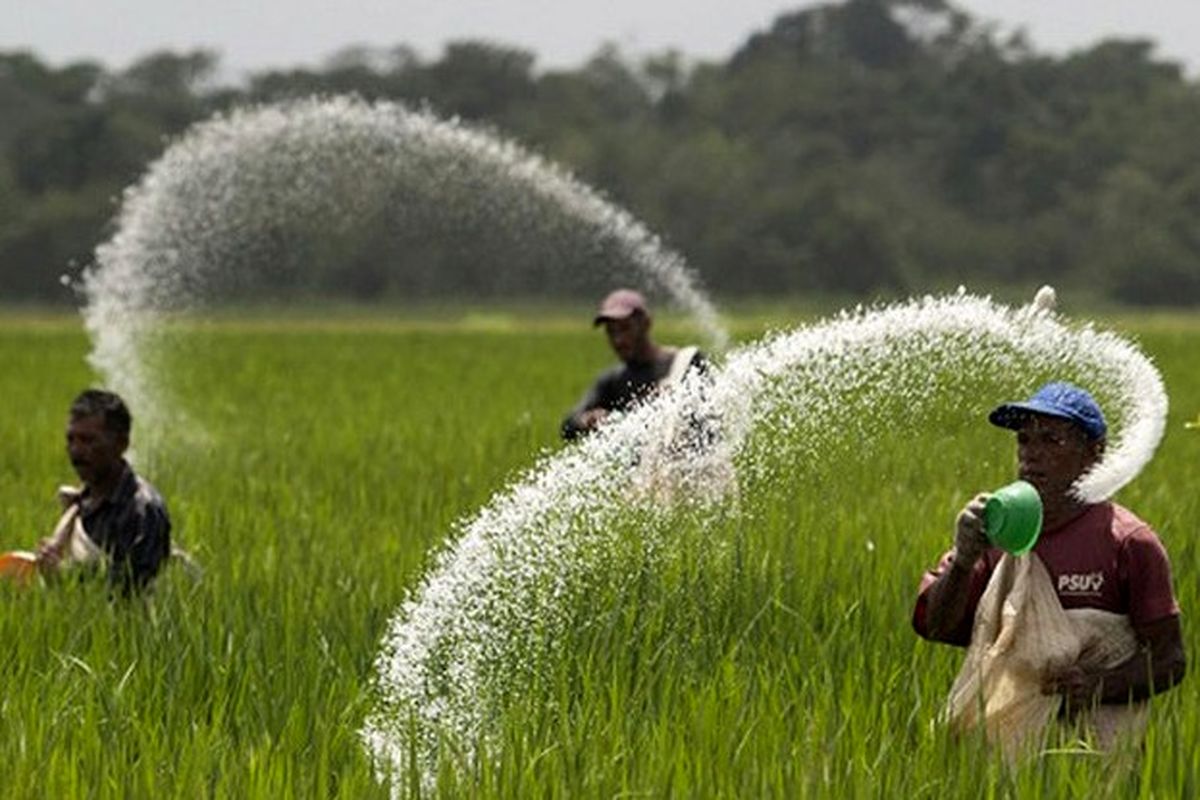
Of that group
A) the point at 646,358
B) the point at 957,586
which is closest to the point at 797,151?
the point at 646,358

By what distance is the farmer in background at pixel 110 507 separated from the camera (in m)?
5.87

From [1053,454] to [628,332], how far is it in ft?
12.1

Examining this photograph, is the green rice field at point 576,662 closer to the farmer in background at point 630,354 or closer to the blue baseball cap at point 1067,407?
the blue baseball cap at point 1067,407

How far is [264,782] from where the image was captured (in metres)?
3.72

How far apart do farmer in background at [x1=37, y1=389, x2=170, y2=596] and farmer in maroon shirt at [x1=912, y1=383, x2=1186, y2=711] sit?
8.41ft

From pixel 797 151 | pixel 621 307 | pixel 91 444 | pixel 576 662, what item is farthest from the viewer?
pixel 797 151

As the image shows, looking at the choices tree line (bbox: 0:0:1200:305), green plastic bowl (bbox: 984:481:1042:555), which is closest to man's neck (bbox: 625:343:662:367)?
green plastic bowl (bbox: 984:481:1042:555)

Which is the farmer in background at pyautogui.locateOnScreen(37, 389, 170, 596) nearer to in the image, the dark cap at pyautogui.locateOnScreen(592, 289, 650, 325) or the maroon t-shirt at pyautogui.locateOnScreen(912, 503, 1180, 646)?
the dark cap at pyautogui.locateOnScreen(592, 289, 650, 325)

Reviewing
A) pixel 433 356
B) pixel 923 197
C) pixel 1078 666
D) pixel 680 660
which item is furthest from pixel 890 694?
pixel 923 197

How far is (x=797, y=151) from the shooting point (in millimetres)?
75438

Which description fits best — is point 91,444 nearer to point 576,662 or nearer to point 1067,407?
point 576,662

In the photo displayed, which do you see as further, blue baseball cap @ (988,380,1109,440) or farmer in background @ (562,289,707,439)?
farmer in background @ (562,289,707,439)

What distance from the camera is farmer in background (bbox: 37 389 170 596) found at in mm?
5867

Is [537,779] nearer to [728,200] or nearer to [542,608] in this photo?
[542,608]
